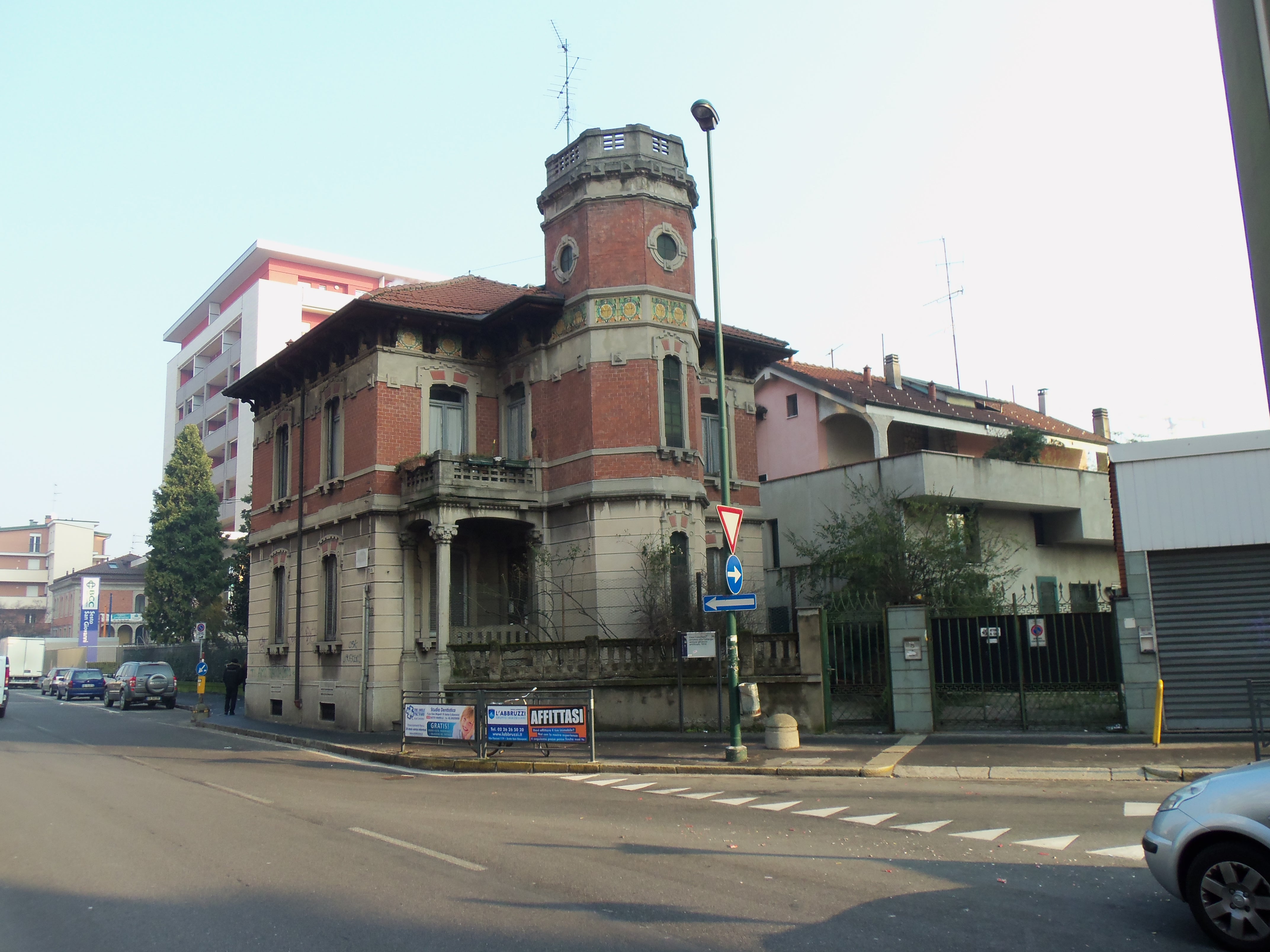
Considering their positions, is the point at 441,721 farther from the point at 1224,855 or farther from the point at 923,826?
the point at 1224,855

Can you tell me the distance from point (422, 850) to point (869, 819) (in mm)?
4561

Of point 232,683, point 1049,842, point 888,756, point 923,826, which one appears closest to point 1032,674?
point 888,756

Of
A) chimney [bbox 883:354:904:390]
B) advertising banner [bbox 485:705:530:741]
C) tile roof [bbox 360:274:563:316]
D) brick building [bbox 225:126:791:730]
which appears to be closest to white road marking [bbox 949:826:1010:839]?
advertising banner [bbox 485:705:530:741]

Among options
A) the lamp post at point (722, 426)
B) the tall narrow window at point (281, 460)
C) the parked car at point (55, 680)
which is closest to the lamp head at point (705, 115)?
the lamp post at point (722, 426)

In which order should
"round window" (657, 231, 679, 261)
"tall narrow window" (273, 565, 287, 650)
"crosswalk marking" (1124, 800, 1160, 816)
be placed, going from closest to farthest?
"crosswalk marking" (1124, 800, 1160, 816) < "round window" (657, 231, 679, 261) < "tall narrow window" (273, 565, 287, 650)

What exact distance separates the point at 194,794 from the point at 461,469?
11016 mm

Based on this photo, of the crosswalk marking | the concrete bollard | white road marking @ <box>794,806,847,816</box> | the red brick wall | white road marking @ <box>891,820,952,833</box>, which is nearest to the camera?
white road marking @ <box>891,820,952,833</box>

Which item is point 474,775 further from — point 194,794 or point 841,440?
point 841,440

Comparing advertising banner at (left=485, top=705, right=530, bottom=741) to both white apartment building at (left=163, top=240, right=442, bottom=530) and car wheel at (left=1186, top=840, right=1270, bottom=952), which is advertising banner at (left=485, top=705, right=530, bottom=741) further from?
white apartment building at (left=163, top=240, right=442, bottom=530)

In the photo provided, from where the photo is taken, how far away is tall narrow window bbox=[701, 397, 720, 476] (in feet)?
87.3

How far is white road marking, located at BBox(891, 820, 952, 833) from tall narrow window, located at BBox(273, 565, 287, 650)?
23.2 meters

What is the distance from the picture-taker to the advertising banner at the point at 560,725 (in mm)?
15734

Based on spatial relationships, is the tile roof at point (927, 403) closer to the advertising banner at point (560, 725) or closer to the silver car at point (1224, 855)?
the advertising banner at point (560, 725)

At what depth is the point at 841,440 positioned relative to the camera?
34.9 metres
